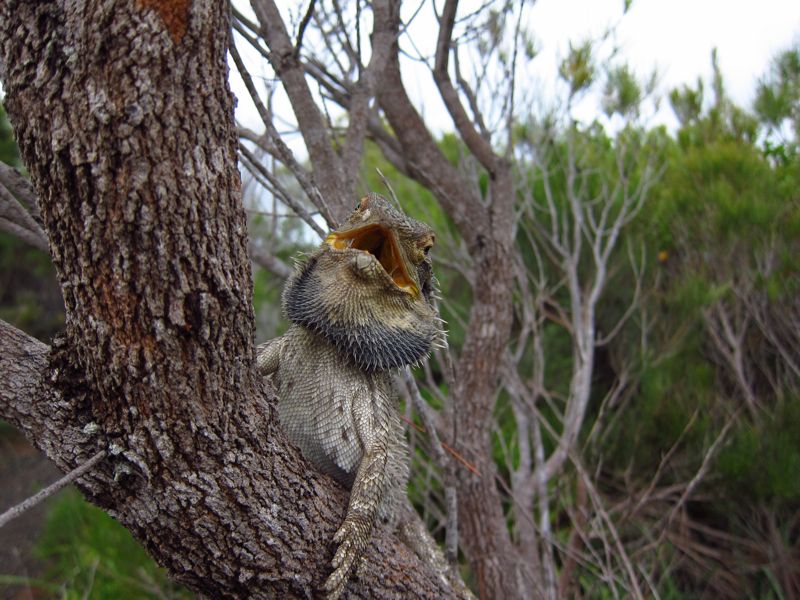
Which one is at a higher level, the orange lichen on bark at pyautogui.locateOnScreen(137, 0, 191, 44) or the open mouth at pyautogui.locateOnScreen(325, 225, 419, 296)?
the orange lichen on bark at pyautogui.locateOnScreen(137, 0, 191, 44)

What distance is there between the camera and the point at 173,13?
3.30 feet

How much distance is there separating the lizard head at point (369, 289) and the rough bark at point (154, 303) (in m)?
0.43

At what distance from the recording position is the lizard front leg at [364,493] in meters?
1.53

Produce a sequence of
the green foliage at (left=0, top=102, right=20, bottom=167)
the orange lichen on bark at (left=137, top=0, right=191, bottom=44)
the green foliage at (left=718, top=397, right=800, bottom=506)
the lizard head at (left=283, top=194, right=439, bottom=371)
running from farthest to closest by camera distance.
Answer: the green foliage at (left=0, top=102, right=20, bottom=167) < the green foliage at (left=718, top=397, right=800, bottom=506) < the lizard head at (left=283, top=194, right=439, bottom=371) < the orange lichen on bark at (left=137, top=0, right=191, bottom=44)

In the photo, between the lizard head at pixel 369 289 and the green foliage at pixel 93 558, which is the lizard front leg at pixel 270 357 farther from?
the green foliage at pixel 93 558

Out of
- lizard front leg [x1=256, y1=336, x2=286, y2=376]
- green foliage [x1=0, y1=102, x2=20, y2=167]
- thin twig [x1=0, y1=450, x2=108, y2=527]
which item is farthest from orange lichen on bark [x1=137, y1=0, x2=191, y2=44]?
green foliage [x1=0, y1=102, x2=20, y2=167]

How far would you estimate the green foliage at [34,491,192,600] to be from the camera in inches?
188

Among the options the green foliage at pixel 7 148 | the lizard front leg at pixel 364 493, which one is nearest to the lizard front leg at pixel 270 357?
the lizard front leg at pixel 364 493

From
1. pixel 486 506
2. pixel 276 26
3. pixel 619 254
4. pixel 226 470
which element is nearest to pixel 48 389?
pixel 226 470

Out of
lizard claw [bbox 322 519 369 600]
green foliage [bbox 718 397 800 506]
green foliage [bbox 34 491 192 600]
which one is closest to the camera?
lizard claw [bbox 322 519 369 600]

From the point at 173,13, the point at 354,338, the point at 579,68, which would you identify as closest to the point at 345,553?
the point at 354,338

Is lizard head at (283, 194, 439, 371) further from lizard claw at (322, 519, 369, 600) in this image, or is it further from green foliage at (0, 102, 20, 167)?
green foliage at (0, 102, 20, 167)

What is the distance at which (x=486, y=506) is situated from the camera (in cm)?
319

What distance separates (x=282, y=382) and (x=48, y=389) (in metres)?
0.75
